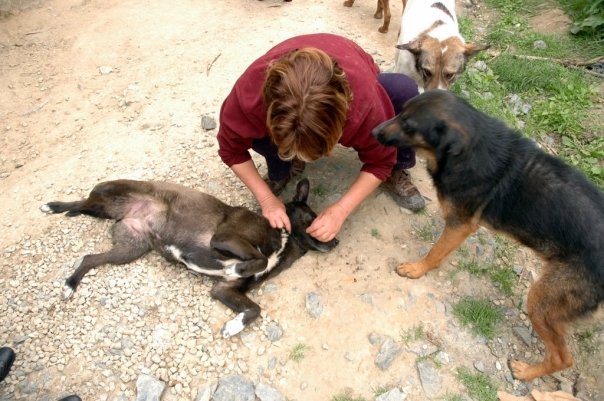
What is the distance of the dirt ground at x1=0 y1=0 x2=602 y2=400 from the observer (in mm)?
3420

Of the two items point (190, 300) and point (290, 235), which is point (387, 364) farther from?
point (190, 300)

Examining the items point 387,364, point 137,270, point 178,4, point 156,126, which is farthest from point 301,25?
point 387,364

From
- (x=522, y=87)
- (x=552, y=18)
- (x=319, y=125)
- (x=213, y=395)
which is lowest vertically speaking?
(x=213, y=395)

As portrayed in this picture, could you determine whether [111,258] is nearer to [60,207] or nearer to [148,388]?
[60,207]

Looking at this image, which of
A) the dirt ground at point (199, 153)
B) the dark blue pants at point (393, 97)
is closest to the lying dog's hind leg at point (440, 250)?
the dirt ground at point (199, 153)

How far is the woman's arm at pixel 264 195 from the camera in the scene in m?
3.73

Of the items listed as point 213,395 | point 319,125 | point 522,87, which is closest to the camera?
point 319,125

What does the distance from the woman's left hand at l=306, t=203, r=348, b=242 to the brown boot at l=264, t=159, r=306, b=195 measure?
2.80ft

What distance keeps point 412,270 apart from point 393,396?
3.40 feet

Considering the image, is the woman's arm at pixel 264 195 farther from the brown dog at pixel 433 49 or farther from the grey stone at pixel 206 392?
the brown dog at pixel 433 49

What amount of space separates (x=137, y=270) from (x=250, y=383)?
135cm

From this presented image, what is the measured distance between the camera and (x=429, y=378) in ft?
10.7

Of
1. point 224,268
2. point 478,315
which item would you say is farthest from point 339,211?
point 478,315

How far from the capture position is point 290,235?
3.98 meters
